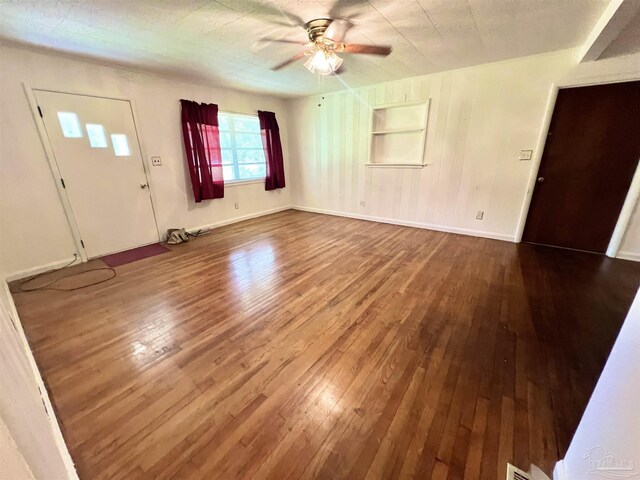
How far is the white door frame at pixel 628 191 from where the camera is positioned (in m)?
3.00

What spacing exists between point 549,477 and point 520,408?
34 cm

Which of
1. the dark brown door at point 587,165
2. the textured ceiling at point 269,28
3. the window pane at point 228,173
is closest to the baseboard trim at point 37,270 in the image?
the textured ceiling at point 269,28

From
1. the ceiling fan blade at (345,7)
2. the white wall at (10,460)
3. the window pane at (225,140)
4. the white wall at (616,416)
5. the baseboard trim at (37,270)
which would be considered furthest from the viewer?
the window pane at (225,140)

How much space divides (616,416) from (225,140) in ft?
17.7

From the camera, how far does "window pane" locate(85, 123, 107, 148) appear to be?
3.26 metres

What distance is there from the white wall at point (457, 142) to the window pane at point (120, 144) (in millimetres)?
3296

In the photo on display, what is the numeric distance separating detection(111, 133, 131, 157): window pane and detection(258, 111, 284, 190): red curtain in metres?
2.43

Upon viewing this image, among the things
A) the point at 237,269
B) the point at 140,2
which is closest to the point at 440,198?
the point at 237,269

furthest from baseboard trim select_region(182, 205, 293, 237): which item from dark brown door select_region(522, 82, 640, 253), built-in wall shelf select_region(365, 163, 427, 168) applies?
dark brown door select_region(522, 82, 640, 253)

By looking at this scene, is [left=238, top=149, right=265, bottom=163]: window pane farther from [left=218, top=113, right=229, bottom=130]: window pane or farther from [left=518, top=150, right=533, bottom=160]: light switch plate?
[left=518, top=150, right=533, bottom=160]: light switch plate

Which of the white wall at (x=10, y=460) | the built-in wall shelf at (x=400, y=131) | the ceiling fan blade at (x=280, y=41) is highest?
the ceiling fan blade at (x=280, y=41)

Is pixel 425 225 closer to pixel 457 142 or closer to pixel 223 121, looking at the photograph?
pixel 457 142

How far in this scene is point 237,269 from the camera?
10.2 ft

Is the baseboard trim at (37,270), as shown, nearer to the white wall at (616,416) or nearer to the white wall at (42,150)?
the white wall at (42,150)
